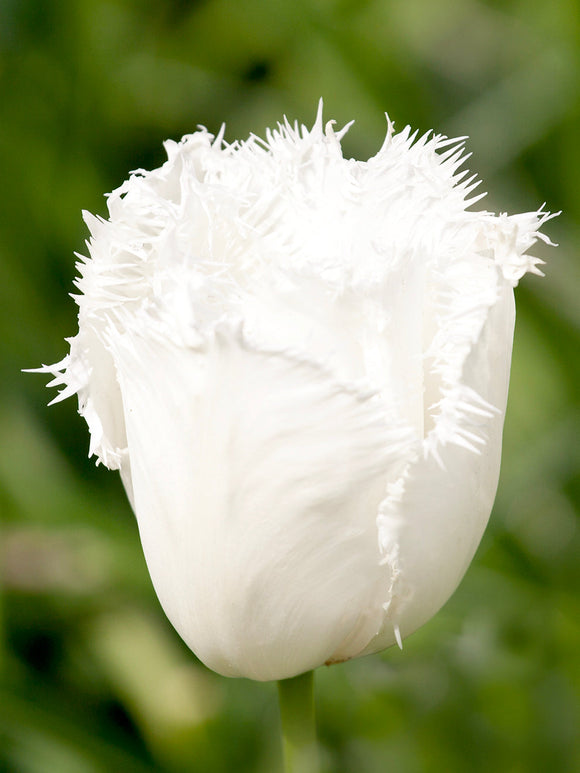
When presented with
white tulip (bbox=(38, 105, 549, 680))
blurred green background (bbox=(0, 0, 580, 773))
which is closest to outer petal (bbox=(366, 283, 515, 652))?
white tulip (bbox=(38, 105, 549, 680))

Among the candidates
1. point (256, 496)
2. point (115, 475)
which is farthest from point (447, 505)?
point (115, 475)

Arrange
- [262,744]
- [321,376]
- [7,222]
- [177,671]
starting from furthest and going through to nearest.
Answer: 1. [7,222]
2. [177,671]
3. [262,744]
4. [321,376]

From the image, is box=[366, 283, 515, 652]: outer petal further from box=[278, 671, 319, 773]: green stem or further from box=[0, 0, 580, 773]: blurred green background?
box=[0, 0, 580, 773]: blurred green background

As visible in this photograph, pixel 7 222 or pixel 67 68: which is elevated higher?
pixel 67 68

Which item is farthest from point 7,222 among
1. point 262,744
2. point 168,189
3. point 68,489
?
point 168,189

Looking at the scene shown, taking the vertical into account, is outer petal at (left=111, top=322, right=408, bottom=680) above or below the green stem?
above

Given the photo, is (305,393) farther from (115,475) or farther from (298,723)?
(115,475)

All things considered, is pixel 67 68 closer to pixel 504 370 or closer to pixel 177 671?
pixel 177 671

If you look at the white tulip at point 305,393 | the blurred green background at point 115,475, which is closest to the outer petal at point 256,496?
the white tulip at point 305,393
